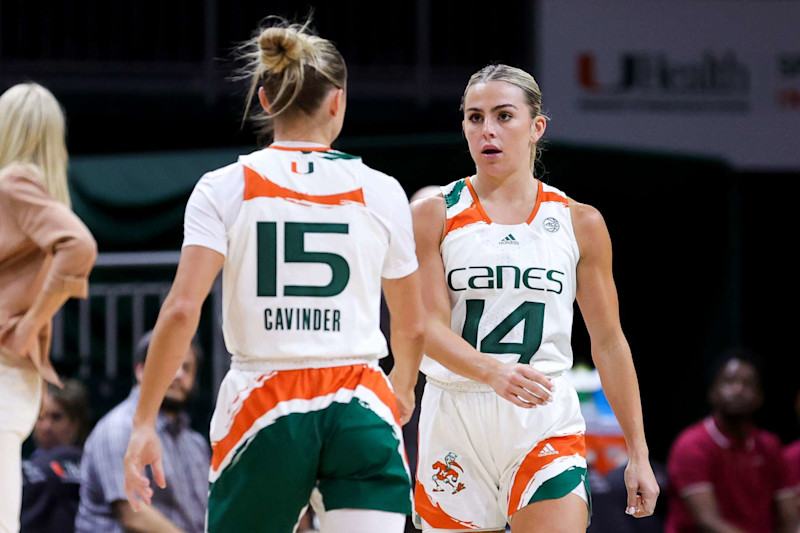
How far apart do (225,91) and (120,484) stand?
15.4ft

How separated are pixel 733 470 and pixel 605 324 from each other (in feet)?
12.1

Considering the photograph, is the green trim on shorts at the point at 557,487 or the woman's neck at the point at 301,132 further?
the green trim on shorts at the point at 557,487

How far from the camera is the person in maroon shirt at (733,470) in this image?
691cm

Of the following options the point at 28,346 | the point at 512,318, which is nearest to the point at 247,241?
the point at 512,318

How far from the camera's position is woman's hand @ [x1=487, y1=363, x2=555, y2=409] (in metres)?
3.33

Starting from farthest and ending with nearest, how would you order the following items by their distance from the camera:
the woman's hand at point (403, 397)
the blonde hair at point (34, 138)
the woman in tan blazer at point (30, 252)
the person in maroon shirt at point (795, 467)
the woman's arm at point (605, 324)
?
the person in maroon shirt at point (795, 467)
the blonde hair at point (34, 138)
the woman in tan blazer at point (30, 252)
the woman's arm at point (605, 324)
the woman's hand at point (403, 397)

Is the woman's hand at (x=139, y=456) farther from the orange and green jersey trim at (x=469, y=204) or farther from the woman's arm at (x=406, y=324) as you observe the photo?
the orange and green jersey trim at (x=469, y=204)

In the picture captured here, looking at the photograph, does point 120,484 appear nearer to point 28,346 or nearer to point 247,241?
point 28,346

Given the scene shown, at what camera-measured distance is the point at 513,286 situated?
3.61m

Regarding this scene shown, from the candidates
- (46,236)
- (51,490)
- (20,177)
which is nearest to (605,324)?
(46,236)

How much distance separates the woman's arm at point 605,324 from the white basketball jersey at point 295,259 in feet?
3.00

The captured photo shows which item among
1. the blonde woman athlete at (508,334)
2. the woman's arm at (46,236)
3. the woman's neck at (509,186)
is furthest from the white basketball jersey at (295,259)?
the woman's arm at (46,236)

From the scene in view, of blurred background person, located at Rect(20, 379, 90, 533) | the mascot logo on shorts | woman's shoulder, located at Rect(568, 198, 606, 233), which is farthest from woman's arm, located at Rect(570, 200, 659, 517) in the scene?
blurred background person, located at Rect(20, 379, 90, 533)

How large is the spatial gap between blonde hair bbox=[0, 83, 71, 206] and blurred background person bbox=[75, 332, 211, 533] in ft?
3.84
